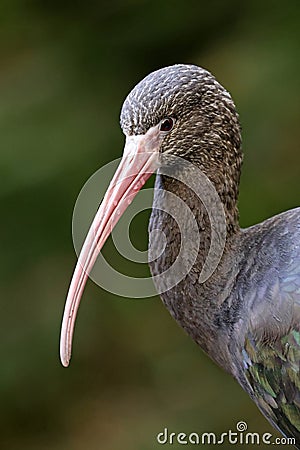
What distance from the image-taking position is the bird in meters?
2.29

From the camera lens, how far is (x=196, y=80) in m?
2.36

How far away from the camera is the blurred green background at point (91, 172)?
427 cm

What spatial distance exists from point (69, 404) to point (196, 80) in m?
2.56

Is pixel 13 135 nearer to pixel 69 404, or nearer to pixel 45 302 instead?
pixel 45 302

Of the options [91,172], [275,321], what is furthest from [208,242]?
[91,172]

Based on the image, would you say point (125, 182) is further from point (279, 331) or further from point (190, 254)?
point (279, 331)

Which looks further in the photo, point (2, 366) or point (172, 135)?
point (2, 366)

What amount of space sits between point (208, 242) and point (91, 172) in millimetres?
1847

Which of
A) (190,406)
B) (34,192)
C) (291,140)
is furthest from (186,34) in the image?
(190,406)

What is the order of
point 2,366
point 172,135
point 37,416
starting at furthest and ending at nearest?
point 37,416, point 2,366, point 172,135
